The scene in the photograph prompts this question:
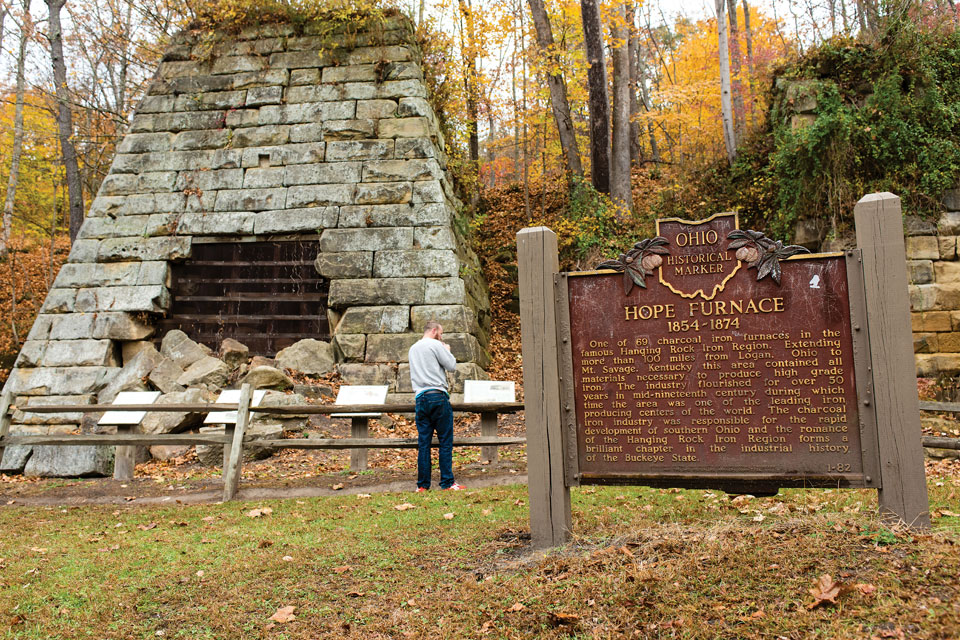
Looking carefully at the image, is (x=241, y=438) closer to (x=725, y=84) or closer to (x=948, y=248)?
(x=948, y=248)

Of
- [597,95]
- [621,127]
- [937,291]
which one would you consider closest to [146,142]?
[597,95]

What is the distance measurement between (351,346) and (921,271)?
31.9 feet

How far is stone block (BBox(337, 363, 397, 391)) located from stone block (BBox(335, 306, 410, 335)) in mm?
594

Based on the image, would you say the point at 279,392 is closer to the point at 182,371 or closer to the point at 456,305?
the point at 182,371

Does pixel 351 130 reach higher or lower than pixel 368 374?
higher

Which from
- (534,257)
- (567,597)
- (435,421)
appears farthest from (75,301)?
(567,597)

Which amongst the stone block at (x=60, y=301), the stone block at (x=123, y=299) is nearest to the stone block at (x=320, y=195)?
the stone block at (x=123, y=299)

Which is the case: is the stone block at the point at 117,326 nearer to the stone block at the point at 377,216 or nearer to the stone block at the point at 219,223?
the stone block at the point at 219,223

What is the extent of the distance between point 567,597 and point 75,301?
11.0 meters

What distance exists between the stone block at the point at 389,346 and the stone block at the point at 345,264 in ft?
3.72

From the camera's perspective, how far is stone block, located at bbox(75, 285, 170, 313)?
11.5 metres

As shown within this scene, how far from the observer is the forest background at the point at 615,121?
39.0ft

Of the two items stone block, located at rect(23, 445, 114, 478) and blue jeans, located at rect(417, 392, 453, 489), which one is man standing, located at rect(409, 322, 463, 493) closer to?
blue jeans, located at rect(417, 392, 453, 489)

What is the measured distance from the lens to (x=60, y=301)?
11.5 metres
